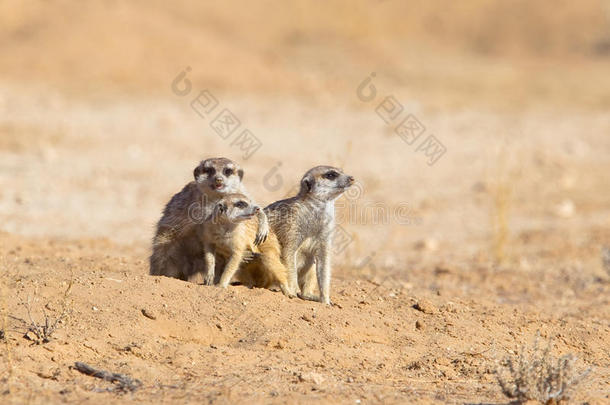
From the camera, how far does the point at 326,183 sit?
5.98 meters

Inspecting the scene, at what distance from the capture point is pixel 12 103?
14.9 metres

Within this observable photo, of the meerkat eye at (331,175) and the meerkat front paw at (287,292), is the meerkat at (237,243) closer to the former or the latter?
the meerkat front paw at (287,292)

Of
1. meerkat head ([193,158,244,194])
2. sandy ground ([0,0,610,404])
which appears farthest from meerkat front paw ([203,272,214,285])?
meerkat head ([193,158,244,194])

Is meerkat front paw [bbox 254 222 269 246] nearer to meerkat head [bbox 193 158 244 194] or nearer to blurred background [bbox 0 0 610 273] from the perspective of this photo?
meerkat head [bbox 193 158 244 194]

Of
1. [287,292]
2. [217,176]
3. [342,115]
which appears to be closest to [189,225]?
[217,176]

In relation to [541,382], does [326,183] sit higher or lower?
higher

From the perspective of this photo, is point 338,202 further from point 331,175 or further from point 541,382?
point 541,382

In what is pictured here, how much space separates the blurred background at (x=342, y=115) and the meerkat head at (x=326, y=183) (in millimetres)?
857

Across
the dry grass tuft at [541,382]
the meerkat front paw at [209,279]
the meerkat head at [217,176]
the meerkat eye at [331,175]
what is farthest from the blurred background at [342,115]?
the dry grass tuft at [541,382]

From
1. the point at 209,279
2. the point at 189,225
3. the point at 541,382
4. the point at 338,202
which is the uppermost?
the point at 338,202

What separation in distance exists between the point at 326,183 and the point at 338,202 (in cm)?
299

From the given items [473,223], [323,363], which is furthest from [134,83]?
[323,363]

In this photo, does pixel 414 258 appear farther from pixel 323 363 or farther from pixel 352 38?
pixel 352 38

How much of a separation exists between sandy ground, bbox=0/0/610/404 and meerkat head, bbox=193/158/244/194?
33.2 inches
